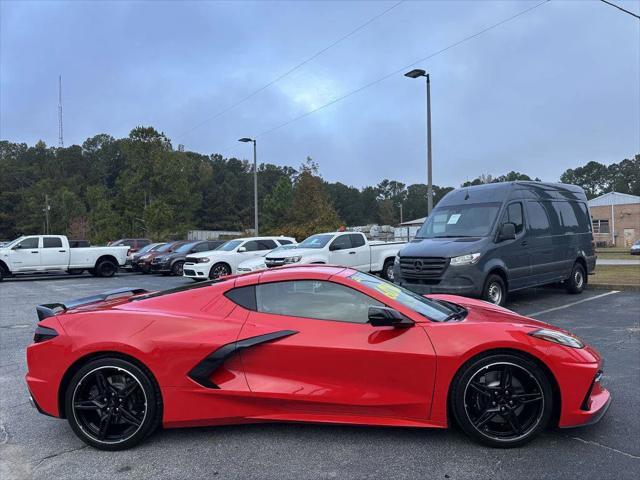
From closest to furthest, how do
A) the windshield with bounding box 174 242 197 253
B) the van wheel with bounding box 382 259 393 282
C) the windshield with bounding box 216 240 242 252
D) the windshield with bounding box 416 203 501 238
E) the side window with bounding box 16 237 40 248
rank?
1. the windshield with bounding box 416 203 501 238
2. the van wheel with bounding box 382 259 393 282
3. the windshield with bounding box 216 240 242 252
4. the side window with bounding box 16 237 40 248
5. the windshield with bounding box 174 242 197 253

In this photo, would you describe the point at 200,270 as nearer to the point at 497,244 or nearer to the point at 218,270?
the point at 218,270

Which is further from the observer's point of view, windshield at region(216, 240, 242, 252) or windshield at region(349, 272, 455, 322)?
windshield at region(216, 240, 242, 252)

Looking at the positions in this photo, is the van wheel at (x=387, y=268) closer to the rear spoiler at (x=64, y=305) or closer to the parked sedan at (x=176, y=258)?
the parked sedan at (x=176, y=258)

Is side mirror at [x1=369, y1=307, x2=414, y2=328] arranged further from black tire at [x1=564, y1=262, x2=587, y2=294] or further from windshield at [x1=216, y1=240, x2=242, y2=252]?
windshield at [x1=216, y1=240, x2=242, y2=252]

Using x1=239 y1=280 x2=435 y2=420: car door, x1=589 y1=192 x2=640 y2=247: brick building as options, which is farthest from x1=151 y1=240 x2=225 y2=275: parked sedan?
x1=589 y1=192 x2=640 y2=247: brick building

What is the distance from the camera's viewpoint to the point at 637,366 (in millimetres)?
5316

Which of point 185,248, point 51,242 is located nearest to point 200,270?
point 185,248

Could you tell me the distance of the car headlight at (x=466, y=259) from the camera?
8531 mm

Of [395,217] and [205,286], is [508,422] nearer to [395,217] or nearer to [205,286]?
A: [205,286]

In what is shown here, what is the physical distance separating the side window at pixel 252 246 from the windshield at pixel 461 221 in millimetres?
8511

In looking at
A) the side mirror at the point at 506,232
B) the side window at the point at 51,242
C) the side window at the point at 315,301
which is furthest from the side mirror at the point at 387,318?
the side window at the point at 51,242

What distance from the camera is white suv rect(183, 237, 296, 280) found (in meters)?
16.3

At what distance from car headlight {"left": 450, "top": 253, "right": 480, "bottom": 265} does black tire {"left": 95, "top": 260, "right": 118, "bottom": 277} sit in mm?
16715

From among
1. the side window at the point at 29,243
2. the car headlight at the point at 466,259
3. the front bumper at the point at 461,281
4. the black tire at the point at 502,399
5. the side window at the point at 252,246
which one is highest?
the side window at the point at 29,243
